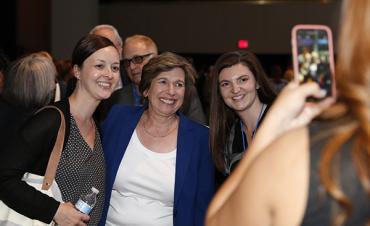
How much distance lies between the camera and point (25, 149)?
2.60 m

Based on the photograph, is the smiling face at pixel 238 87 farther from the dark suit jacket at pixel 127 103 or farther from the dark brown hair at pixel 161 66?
the dark suit jacket at pixel 127 103

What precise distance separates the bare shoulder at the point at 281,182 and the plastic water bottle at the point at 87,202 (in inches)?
67.7

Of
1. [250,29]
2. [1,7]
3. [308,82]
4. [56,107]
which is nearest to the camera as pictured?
[308,82]

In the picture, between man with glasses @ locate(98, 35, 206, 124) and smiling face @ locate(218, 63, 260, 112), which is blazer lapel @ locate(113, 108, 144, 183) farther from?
man with glasses @ locate(98, 35, 206, 124)

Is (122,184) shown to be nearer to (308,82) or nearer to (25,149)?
(25,149)

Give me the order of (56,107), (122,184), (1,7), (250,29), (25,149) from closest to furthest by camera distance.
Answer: (25,149), (56,107), (122,184), (1,7), (250,29)

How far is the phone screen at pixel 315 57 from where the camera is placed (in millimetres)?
1427

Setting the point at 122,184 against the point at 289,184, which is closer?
the point at 289,184

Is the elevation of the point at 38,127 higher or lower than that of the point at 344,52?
lower

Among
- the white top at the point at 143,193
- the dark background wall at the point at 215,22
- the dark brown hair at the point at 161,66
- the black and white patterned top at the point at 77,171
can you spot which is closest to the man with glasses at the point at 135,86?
the dark brown hair at the point at 161,66

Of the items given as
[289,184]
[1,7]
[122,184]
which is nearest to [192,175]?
[122,184]

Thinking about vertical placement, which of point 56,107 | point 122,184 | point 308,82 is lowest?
point 122,184

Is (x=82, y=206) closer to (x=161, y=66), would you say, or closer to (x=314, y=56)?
(x=161, y=66)

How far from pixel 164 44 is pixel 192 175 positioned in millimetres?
12669
